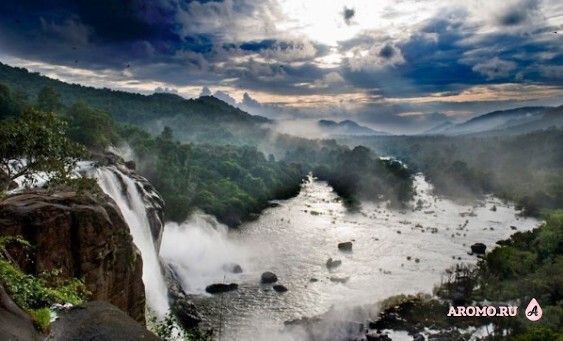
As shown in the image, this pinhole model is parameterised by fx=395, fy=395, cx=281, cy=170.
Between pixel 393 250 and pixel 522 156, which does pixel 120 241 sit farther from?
pixel 522 156

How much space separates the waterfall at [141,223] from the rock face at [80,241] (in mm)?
10355

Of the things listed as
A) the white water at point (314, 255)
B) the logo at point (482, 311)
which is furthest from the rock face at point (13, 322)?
the logo at point (482, 311)

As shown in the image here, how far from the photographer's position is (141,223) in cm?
3938

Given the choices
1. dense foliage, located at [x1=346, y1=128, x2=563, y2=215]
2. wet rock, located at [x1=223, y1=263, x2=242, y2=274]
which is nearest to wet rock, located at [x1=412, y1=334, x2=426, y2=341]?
wet rock, located at [x1=223, y1=263, x2=242, y2=274]

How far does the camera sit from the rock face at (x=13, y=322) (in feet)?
34.6

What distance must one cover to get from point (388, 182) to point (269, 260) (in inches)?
3117

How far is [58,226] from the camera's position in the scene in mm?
20672

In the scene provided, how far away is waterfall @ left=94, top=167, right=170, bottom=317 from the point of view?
36.8 metres

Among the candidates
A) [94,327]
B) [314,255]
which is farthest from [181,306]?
[94,327]

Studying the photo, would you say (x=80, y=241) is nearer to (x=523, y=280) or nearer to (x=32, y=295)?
(x=32, y=295)

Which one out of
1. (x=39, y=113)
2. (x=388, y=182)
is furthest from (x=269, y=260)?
(x=388, y=182)

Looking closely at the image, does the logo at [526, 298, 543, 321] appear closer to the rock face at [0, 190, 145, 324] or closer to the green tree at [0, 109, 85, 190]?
the rock face at [0, 190, 145, 324]

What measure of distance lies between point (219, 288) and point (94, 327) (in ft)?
123

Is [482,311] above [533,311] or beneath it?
beneath
